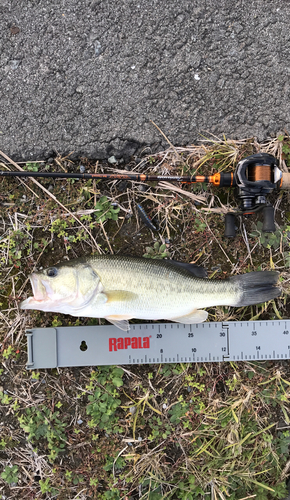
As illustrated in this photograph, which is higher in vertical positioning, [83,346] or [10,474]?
[83,346]

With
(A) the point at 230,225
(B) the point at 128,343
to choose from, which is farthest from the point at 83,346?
(A) the point at 230,225

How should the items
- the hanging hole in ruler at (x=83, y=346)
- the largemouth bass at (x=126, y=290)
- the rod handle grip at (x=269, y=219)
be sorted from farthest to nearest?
the hanging hole in ruler at (x=83, y=346) < the rod handle grip at (x=269, y=219) < the largemouth bass at (x=126, y=290)

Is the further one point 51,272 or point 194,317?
point 194,317

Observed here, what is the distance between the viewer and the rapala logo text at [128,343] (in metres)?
Result: 3.59

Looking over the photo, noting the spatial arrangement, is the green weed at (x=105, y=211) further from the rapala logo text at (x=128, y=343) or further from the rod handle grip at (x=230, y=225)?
the rapala logo text at (x=128, y=343)

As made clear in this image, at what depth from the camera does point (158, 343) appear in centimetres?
364

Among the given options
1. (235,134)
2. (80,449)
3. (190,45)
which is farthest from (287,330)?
(190,45)

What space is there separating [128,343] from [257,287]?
1569 millimetres

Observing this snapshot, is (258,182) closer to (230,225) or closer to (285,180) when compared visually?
(285,180)

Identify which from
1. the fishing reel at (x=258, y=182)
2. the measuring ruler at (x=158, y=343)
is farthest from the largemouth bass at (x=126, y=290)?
the fishing reel at (x=258, y=182)

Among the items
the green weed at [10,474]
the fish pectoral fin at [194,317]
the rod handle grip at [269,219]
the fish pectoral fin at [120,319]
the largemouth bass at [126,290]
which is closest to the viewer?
the largemouth bass at [126,290]

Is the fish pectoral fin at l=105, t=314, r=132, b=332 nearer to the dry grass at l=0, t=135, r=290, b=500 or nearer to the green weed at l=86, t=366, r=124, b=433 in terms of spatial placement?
the dry grass at l=0, t=135, r=290, b=500

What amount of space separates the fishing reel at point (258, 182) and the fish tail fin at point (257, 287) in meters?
0.52

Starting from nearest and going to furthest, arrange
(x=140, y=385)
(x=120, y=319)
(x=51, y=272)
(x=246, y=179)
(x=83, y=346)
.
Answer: (x=51, y=272) → (x=120, y=319) → (x=246, y=179) → (x=83, y=346) → (x=140, y=385)
